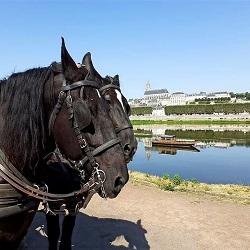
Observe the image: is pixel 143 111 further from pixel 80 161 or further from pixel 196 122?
pixel 80 161

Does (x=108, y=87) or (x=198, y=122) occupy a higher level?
(x=108, y=87)

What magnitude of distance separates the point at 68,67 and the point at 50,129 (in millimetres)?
533

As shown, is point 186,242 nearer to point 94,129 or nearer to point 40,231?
point 40,231

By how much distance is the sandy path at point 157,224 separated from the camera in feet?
24.8

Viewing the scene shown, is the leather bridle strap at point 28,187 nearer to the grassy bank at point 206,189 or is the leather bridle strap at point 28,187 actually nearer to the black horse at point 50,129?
the black horse at point 50,129

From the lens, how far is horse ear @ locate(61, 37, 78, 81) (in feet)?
10.0

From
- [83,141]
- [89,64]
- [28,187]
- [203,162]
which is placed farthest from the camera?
[203,162]

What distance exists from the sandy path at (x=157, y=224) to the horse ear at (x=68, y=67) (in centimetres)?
441

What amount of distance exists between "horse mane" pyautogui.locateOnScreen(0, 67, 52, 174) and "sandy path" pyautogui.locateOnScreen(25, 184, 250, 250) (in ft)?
12.5

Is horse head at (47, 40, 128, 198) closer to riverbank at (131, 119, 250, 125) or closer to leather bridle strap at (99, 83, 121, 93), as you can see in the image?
leather bridle strap at (99, 83, 121, 93)

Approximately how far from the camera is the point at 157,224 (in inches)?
353

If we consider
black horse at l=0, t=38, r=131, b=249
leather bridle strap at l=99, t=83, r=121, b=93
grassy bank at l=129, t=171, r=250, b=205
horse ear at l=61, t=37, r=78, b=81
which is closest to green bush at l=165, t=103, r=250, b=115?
grassy bank at l=129, t=171, r=250, b=205

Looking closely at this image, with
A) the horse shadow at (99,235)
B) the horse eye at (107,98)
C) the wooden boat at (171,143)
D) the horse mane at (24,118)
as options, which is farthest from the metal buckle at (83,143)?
the wooden boat at (171,143)

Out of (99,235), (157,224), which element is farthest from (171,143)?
(99,235)
